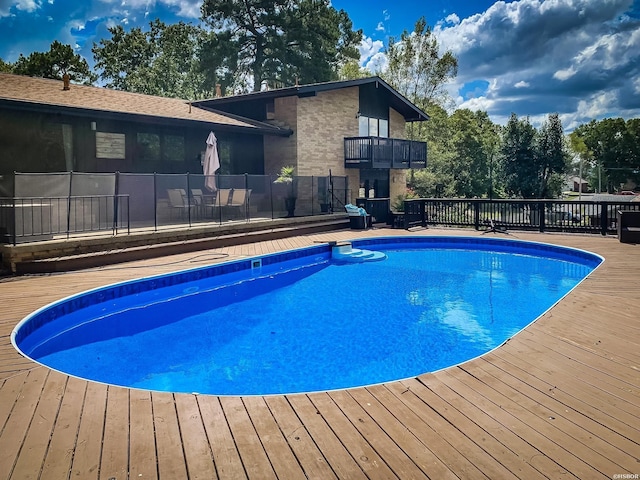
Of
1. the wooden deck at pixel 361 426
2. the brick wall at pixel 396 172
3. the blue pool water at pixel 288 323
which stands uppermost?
the brick wall at pixel 396 172

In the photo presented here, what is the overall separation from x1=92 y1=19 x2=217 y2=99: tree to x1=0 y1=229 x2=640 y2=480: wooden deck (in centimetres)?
3016

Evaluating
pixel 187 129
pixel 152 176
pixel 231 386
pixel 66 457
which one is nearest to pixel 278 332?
pixel 231 386

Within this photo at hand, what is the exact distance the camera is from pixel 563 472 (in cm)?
236

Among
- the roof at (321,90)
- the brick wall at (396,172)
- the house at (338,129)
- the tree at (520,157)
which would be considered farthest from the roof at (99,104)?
the tree at (520,157)

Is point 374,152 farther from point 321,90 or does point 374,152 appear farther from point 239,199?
point 239,199

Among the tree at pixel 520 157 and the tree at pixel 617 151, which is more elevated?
the tree at pixel 617 151

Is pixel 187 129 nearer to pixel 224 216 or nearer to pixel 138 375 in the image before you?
pixel 224 216

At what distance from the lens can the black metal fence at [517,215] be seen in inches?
530

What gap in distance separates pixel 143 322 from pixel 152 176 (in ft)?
15.3

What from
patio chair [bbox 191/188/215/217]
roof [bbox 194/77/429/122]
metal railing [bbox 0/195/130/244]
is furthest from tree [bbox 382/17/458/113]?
metal railing [bbox 0/195/130/244]

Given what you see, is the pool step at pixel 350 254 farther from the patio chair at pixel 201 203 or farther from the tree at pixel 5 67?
the tree at pixel 5 67

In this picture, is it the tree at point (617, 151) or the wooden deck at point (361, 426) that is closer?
the wooden deck at point (361, 426)

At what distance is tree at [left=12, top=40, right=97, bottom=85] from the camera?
2781 centimetres

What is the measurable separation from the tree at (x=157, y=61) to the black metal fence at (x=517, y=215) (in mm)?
20117
